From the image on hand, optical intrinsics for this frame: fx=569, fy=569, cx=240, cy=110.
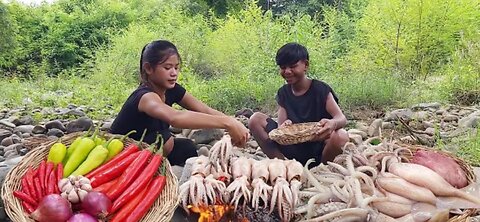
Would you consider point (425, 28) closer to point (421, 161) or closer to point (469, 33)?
point (469, 33)

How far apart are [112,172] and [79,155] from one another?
0.62 ft

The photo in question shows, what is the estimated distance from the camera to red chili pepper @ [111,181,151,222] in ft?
7.33

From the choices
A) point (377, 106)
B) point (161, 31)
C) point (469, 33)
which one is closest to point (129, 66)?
point (161, 31)

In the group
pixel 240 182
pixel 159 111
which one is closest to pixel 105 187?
pixel 240 182

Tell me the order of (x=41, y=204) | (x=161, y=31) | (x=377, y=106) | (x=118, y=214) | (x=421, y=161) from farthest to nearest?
1. (x=161, y=31)
2. (x=377, y=106)
3. (x=421, y=161)
4. (x=118, y=214)
5. (x=41, y=204)

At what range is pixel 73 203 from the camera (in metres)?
2.18

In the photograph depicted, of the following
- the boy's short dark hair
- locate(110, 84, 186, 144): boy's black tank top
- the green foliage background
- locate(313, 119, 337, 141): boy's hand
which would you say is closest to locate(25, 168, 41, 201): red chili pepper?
locate(110, 84, 186, 144): boy's black tank top

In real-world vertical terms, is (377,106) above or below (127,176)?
below

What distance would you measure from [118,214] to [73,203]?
18 cm

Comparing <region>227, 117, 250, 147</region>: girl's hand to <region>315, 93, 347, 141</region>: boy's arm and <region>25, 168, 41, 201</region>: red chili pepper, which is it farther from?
<region>25, 168, 41, 201</region>: red chili pepper

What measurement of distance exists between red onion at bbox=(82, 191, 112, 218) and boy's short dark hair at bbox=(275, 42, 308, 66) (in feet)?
6.40

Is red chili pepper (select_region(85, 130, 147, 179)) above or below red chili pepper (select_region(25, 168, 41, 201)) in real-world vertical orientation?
above

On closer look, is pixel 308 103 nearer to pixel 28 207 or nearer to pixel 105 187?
pixel 105 187

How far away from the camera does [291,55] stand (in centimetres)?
379
